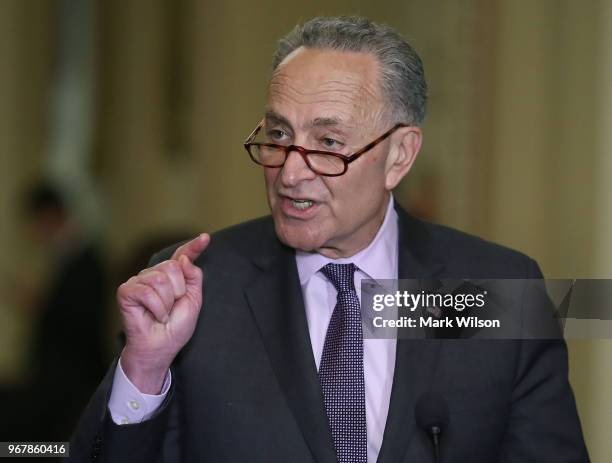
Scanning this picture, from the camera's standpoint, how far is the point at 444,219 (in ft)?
18.5

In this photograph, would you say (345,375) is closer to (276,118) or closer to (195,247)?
(195,247)

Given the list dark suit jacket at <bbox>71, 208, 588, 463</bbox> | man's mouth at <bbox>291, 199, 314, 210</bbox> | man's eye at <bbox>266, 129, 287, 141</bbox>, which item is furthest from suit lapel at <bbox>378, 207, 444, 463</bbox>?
man's eye at <bbox>266, 129, 287, 141</bbox>

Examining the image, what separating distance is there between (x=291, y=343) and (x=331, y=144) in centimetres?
44

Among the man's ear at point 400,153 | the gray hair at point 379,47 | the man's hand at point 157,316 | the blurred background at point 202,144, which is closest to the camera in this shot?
the man's hand at point 157,316

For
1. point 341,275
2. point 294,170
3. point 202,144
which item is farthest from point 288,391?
point 202,144

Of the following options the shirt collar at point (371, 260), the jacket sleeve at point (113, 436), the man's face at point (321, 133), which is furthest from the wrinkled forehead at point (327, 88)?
the jacket sleeve at point (113, 436)

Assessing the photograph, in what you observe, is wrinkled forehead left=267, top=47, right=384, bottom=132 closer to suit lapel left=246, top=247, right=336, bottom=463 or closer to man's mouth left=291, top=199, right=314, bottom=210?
man's mouth left=291, top=199, right=314, bottom=210

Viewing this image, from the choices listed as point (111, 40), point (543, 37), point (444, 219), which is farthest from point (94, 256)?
point (111, 40)

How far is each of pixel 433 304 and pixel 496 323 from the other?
0.15m

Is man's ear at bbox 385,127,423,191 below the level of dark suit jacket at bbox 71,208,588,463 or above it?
above

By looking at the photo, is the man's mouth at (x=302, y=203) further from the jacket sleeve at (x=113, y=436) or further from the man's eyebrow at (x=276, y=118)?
the jacket sleeve at (x=113, y=436)

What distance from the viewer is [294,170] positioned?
2111 mm

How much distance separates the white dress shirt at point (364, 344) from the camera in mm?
1938

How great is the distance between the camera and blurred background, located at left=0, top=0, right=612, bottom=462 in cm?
450
